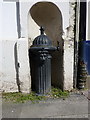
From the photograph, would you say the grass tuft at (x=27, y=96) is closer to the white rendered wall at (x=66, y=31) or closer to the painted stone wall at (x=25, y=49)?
the painted stone wall at (x=25, y=49)

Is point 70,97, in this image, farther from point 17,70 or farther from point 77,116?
point 17,70

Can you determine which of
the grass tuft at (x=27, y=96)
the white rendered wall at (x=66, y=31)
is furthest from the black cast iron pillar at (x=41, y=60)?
the white rendered wall at (x=66, y=31)

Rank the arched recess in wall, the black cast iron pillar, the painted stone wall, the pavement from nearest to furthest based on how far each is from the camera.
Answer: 1. the pavement
2. the black cast iron pillar
3. the painted stone wall
4. the arched recess in wall

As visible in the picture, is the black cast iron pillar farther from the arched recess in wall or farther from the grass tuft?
the arched recess in wall

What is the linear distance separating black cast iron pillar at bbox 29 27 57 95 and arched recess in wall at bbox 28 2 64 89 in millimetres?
475

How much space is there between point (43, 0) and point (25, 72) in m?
1.97

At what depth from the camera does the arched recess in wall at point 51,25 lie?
15.4 ft

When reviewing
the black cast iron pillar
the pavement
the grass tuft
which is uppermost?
the black cast iron pillar

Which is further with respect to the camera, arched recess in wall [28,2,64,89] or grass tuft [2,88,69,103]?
arched recess in wall [28,2,64,89]

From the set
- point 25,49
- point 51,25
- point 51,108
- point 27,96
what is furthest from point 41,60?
point 51,25

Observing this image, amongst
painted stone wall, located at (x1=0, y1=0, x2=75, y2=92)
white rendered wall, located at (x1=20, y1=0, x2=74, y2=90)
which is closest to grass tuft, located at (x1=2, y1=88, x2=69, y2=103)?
painted stone wall, located at (x1=0, y1=0, x2=75, y2=92)

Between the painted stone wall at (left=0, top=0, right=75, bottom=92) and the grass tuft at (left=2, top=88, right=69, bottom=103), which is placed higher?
the painted stone wall at (left=0, top=0, right=75, bottom=92)

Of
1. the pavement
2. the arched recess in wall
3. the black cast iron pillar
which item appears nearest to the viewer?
the pavement

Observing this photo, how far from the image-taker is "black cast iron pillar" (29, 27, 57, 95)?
13.8 ft
